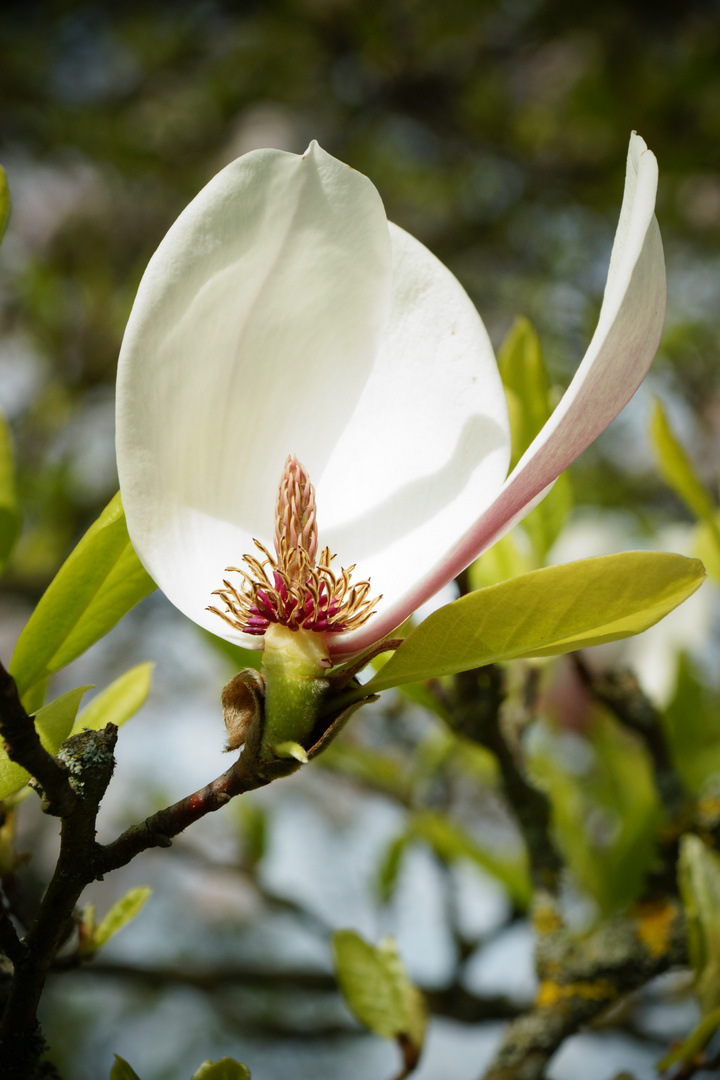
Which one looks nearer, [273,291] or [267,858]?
[273,291]

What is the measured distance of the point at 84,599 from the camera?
35cm

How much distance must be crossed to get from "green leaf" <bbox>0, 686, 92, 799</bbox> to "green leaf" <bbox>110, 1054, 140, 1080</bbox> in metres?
0.11

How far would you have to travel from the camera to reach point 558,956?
1.93 feet

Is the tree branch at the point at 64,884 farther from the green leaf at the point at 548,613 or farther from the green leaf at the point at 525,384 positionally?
the green leaf at the point at 525,384

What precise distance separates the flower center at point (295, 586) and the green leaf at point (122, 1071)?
0.56 ft

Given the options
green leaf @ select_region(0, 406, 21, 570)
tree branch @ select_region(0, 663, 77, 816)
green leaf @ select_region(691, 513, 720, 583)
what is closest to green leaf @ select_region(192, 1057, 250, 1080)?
tree branch @ select_region(0, 663, 77, 816)

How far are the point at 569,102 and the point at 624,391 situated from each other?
77.1 inches

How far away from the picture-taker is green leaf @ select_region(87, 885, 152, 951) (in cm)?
41

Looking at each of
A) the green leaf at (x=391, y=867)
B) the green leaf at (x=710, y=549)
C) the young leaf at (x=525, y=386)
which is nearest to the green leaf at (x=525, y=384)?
the young leaf at (x=525, y=386)

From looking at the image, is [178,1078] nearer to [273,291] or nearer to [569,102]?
[273,291]

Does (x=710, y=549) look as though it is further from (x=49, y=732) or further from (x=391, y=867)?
(x=391, y=867)

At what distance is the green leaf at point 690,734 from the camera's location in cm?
83

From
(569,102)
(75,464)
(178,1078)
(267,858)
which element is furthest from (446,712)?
(569,102)

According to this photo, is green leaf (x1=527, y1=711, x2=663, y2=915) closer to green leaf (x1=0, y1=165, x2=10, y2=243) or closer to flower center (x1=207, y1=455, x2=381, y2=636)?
flower center (x1=207, y1=455, x2=381, y2=636)
